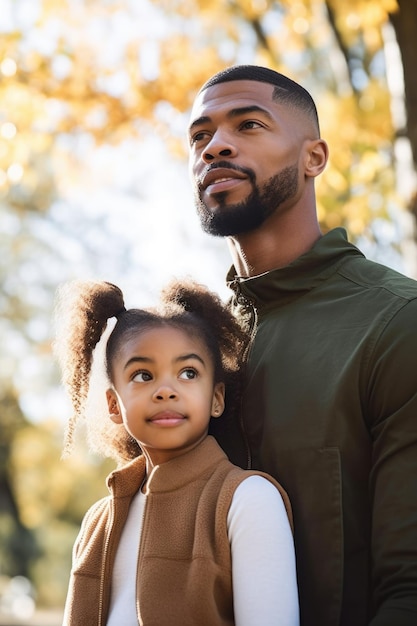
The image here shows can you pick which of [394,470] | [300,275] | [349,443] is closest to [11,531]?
[300,275]

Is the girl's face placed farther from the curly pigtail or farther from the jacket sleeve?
the jacket sleeve

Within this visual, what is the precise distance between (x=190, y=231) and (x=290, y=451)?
10755 millimetres

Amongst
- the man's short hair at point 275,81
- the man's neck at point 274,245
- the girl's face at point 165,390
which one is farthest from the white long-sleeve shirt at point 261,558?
the man's short hair at point 275,81

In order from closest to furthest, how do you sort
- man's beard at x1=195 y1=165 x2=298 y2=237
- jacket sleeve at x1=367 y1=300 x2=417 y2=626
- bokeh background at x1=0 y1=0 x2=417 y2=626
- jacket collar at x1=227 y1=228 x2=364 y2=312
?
1. jacket sleeve at x1=367 y1=300 x2=417 y2=626
2. jacket collar at x1=227 y1=228 x2=364 y2=312
3. man's beard at x1=195 y1=165 x2=298 y2=237
4. bokeh background at x1=0 y1=0 x2=417 y2=626

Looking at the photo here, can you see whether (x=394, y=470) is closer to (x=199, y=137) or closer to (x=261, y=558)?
(x=261, y=558)

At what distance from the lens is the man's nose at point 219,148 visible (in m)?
2.98

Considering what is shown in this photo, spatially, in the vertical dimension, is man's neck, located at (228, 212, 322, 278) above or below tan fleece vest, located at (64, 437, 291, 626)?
above

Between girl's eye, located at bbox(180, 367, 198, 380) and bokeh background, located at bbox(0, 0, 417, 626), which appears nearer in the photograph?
girl's eye, located at bbox(180, 367, 198, 380)

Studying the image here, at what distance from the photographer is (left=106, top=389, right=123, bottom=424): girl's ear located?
2.79 m

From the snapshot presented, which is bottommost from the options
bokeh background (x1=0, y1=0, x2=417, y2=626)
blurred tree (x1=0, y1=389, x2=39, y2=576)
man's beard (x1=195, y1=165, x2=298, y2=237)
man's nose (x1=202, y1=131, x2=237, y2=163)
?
blurred tree (x1=0, y1=389, x2=39, y2=576)

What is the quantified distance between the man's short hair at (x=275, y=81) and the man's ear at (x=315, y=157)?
123 mm

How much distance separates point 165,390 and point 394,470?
61cm

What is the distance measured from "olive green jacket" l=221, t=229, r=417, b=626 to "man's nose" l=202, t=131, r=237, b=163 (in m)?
0.57

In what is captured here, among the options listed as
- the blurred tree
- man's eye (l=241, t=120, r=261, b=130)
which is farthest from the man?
the blurred tree
